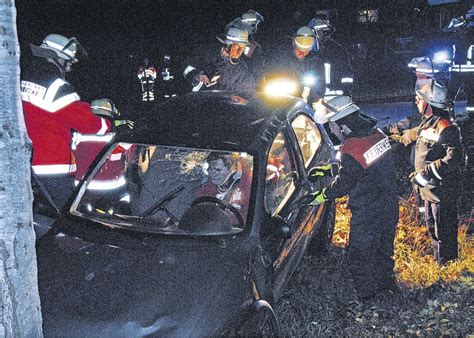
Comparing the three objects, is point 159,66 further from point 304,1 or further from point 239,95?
point 239,95

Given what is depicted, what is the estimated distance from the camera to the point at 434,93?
4.20 m

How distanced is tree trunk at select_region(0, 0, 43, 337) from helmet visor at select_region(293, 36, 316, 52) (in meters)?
5.22

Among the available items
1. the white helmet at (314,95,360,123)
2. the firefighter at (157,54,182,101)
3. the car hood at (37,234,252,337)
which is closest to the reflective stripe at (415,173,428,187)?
the white helmet at (314,95,360,123)

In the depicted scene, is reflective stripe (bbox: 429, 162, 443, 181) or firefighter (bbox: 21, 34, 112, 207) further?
reflective stripe (bbox: 429, 162, 443, 181)

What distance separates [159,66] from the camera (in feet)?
48.3

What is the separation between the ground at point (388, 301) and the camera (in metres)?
3.66

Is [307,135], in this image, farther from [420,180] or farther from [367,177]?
[420,180]

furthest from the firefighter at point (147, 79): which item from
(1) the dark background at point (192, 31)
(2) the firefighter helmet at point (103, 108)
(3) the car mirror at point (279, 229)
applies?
(3) the car mirror at point (279, 229)

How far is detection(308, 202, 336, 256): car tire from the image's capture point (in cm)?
442

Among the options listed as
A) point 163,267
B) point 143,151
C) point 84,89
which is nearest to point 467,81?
point 143,151

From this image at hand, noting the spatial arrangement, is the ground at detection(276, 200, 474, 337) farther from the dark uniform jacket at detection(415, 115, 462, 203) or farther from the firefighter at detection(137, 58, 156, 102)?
the firefighter at detection(137, 58, 156, 102)

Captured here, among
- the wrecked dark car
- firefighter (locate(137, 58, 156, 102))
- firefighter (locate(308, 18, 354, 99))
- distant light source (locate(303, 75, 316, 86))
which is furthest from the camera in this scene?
firefighter (locate(137, 58, 156, 102))

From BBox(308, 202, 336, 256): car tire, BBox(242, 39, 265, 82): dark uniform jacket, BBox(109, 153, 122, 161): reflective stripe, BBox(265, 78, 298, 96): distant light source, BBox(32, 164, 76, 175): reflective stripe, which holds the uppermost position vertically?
BBox(242, 39, 265, 82): dark uniform jacket

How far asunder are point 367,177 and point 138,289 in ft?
6.23
